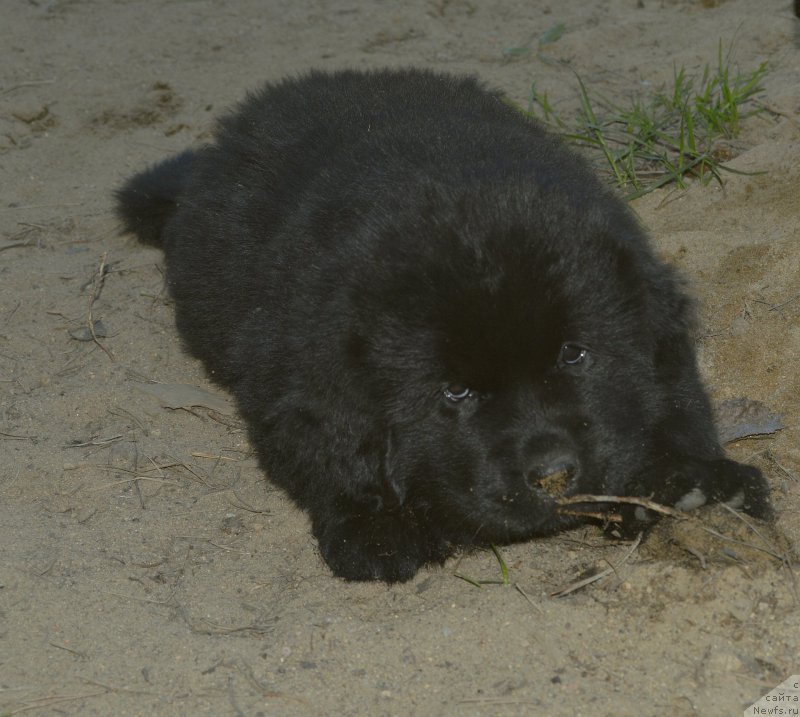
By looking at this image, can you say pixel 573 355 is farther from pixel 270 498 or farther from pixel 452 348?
pixel 270 498

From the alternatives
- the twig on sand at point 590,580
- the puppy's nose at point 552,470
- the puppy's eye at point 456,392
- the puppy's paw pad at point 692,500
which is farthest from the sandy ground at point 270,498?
the puppy's eye at point 456,392

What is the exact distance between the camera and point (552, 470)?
3.41 m

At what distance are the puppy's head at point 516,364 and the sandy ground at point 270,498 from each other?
40cm

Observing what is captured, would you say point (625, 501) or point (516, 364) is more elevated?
point (516, 364)

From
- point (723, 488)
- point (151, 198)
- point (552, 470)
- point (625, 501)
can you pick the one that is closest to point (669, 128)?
point (151, 198)

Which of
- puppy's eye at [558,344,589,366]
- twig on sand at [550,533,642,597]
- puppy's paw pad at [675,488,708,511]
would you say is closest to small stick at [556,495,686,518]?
puppy's paw pad at [675,488,708,511]

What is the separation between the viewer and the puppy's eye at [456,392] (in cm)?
346

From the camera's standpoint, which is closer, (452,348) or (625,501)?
(452,348)

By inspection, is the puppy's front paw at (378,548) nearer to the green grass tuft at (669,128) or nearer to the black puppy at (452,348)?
the black puppy at (452,348)

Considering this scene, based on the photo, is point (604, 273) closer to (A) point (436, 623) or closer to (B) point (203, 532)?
(A) point (436, 623)

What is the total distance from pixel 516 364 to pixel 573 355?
0.74 ft

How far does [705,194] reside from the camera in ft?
18.9

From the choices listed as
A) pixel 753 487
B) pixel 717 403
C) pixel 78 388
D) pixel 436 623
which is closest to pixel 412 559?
pixel 436 623

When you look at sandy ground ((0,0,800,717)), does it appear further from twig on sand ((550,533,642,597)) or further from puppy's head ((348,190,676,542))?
puppy's head ((348,190,676,542))
